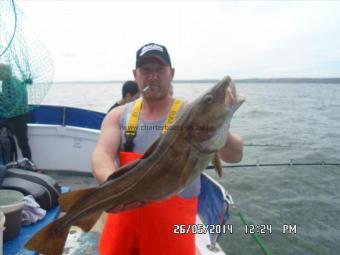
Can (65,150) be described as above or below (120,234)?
below

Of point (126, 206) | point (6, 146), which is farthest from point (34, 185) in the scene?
point (126, 206)

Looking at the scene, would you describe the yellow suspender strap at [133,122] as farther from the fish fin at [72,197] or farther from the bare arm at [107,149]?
the fish fin at [72,197]

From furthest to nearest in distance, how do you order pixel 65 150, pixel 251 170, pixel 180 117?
pixel 251 170, pixel 65 150, pixel 180 117

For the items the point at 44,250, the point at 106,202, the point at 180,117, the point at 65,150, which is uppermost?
the point at 180,117

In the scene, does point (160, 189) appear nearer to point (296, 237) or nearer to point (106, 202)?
point (106, 202)

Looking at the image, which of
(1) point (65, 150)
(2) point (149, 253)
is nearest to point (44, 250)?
(2) point (149, 253)

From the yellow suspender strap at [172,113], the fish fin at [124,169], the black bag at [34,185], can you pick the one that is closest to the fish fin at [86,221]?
the fish fin at [124,169]

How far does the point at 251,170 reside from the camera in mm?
13156

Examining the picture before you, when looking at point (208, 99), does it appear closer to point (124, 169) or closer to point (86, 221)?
point (124, 169)

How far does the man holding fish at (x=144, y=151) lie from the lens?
2826 mm

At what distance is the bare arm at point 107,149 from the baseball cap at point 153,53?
21.7 inches

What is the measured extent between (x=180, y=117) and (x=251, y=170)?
38.2 ft

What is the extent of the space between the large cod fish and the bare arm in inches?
21.2
